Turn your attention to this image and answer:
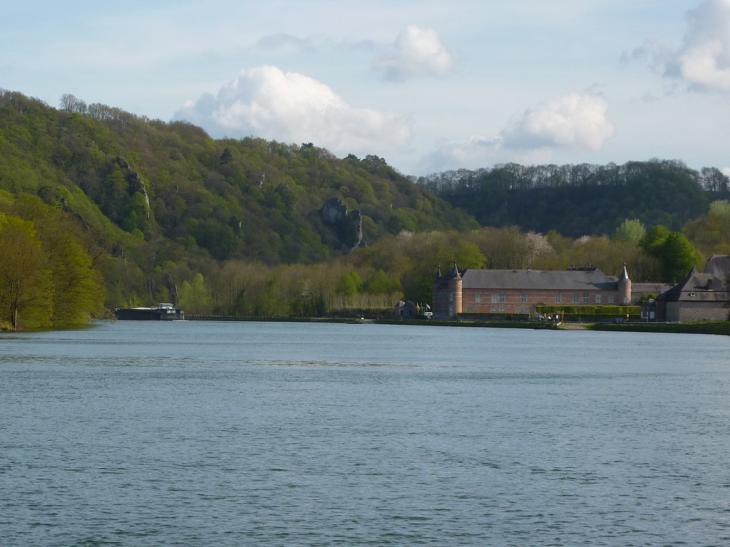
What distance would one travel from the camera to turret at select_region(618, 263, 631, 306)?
154m

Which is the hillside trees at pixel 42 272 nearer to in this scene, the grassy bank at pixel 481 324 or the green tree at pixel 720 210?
the grassy bank at pixel 481 324

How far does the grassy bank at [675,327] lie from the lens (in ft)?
385

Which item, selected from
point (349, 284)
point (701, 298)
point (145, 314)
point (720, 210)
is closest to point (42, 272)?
point (701, 298)

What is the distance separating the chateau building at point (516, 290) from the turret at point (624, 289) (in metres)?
2.82

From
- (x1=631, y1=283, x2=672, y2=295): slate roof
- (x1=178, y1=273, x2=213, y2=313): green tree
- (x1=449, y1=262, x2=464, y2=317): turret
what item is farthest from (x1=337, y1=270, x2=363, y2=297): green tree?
(x1=631, y1=283, x2=672, y2=295): slate roof

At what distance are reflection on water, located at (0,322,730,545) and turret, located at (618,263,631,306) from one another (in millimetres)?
102300

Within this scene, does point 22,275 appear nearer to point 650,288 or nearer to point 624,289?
point 624,289

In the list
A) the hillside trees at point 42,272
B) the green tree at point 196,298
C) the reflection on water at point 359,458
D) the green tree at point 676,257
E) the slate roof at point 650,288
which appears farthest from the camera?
the green tree at point 196,298

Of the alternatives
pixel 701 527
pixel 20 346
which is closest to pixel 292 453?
pixel 701 527

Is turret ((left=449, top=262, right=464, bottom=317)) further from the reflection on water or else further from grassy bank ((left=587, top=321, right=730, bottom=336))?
the reflection on water

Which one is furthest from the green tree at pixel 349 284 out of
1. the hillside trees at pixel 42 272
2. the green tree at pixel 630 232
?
the hillside trees at pixel 42 272

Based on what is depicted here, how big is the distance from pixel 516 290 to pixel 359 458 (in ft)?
446

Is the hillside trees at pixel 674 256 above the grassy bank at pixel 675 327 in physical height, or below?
above

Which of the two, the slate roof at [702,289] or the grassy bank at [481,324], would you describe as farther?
the grassy bank at [481,324]
